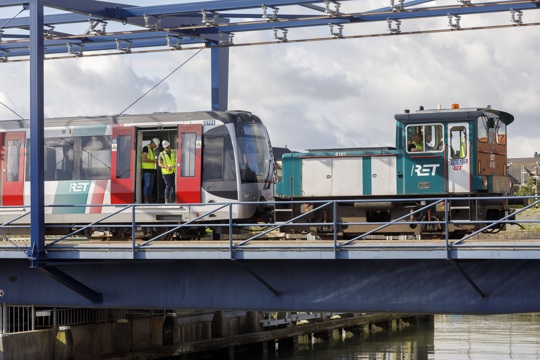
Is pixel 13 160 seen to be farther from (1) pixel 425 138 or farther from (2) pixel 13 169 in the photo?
(1) pixel 425 138

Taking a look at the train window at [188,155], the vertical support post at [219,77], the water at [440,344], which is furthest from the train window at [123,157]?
the water at [440,344]

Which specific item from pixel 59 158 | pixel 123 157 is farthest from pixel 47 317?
pixel 123 157

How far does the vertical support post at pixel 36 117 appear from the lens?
2181cm

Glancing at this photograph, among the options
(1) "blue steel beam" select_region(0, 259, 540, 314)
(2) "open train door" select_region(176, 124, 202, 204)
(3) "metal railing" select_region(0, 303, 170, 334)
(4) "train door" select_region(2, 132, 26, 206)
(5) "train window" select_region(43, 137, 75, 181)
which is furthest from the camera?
(3) "metal railing" select_region(0, 303, 170, 334)

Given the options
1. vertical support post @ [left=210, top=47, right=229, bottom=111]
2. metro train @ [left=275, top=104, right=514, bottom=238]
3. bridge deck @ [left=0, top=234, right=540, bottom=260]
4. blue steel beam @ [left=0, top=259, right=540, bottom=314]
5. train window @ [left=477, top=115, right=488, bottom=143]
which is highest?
vertical support post @ [left=210, top=47, right=229, bottom=111]

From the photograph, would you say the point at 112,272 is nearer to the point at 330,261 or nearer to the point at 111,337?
the point at 330,261

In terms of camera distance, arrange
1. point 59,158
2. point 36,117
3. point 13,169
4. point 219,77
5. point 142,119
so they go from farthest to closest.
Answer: point 219,77
point 13,169
point 59,158
point 142,119
point 36,117

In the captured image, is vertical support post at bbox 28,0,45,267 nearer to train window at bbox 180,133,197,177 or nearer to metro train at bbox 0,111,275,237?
metro train at bbox 0,111,275,237

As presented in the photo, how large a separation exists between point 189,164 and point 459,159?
23.3 feet

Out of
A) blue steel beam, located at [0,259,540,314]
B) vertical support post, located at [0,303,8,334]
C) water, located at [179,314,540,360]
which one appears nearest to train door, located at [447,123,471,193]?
blue steel beam, located at [0,259,540,314]

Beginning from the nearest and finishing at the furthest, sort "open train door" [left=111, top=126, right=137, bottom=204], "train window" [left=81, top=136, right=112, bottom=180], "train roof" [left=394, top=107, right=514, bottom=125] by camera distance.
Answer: "train roof" [left=394, top=107, right=514, bottom=125] → "open train door" [left=111, top=126, right=137, bottom=204] → "train window" [left=81, top=136, right=112, bottom=180]

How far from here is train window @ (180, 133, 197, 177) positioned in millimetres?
26469

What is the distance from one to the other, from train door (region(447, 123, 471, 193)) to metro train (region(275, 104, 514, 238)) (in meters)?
0.02

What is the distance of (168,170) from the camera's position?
87.1 feet
